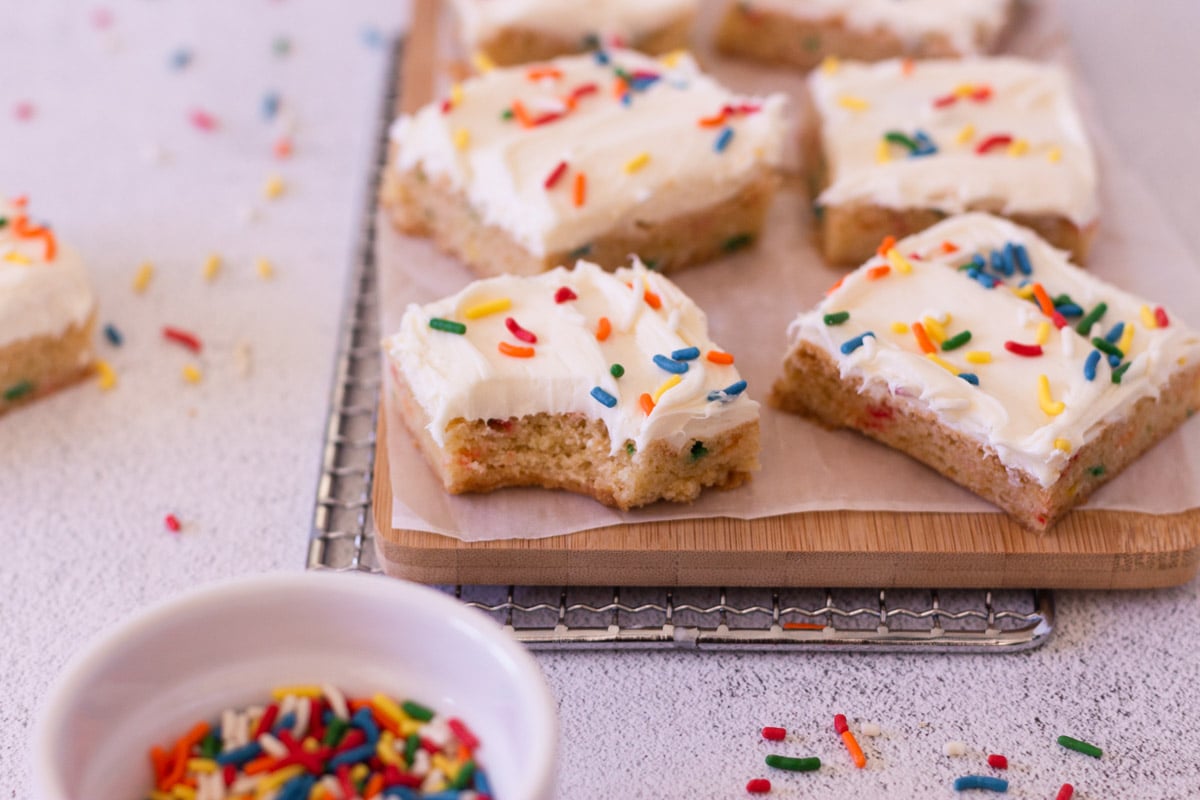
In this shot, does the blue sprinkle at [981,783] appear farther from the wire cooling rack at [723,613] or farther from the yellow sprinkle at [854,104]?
the yellow sprinkle at [854,104]

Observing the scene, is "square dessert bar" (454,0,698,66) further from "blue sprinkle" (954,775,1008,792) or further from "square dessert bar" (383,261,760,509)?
"blue sprinkle" (954,775,1008,792)

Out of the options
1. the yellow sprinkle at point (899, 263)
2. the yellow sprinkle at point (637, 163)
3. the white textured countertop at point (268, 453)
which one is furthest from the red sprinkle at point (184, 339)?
the yellow sprinkle at point (899, 263)

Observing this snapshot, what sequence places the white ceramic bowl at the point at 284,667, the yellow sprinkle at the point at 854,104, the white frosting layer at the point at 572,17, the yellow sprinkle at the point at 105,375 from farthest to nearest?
the white frosting layer at the point at 572,17, the yellow sprinkle at the point at 854,104, the yellow sprinkle at the point at 105,375, the white ceramic bowl at the point at 284,667

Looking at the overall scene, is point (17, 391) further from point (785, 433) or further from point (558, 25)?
point (558, 25)

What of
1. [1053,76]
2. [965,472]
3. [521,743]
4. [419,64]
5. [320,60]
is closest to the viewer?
[521,743]

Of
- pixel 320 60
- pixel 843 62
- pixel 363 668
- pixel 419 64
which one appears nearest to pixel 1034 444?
pixel 363 668

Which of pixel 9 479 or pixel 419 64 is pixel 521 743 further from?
pixel 419 64

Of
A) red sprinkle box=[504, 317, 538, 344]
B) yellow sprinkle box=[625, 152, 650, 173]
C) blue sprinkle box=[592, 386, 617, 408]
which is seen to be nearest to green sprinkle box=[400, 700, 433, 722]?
blue sprinkle box=[592, 386, 617, 408]
